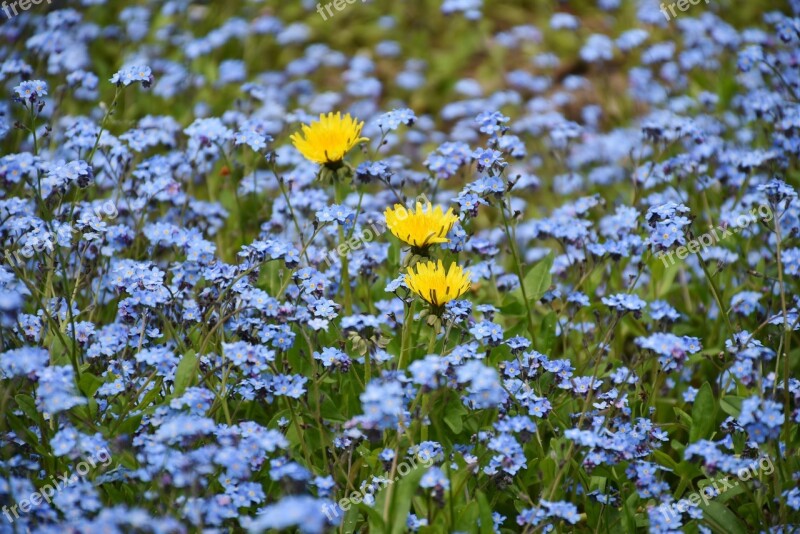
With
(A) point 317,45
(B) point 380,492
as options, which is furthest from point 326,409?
(A) point 317,45

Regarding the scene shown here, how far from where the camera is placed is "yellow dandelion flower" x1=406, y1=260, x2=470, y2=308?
3400 mm

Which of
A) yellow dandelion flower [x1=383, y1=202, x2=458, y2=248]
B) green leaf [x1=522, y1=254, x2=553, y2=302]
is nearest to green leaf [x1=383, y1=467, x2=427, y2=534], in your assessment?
yellow dandelion flower [x1=383, y1=202, x2=458, y2=248]

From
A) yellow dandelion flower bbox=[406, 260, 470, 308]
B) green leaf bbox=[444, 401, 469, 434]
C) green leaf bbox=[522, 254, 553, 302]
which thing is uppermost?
green leaf bbox=[522, 254, 553, 302]

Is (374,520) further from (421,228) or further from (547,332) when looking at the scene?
(547,332)

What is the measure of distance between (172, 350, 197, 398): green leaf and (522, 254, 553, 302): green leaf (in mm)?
1689

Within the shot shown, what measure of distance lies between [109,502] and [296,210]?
2.06 m

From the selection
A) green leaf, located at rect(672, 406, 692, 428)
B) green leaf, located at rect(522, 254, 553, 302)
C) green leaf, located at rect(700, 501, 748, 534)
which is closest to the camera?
green leaf, located at rect(700, 501, 748, 534)

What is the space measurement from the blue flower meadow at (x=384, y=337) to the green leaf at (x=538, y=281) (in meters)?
0.01

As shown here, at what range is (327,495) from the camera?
3068 mm

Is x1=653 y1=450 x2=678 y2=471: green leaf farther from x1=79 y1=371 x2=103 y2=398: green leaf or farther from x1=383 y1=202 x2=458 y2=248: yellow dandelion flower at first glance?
x1=79 y1=371 x2=103 y2=398: green leaf

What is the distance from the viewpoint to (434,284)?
11.2 feet

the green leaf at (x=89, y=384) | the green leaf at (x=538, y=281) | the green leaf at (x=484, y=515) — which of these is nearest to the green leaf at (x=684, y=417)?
the green leaf at (x=538, y=281)

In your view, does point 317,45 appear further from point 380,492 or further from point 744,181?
point 380,492

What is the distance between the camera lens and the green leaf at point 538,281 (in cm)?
424
